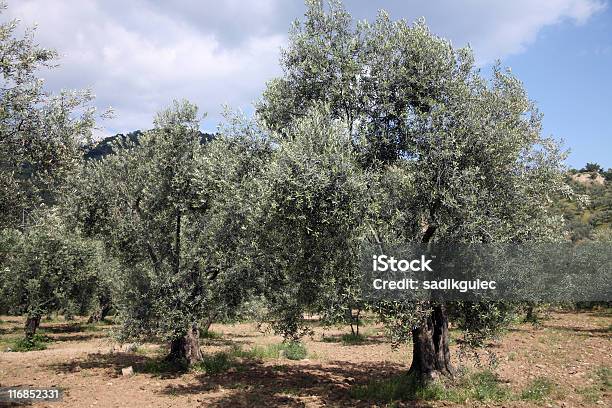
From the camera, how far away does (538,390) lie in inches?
673

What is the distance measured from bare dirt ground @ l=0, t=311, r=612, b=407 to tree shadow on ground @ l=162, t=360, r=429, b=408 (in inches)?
1.6

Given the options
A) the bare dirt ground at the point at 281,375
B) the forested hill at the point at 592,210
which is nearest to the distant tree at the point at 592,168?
the forested hill at the point at 592,210

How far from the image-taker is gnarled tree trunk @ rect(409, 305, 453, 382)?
17516 millimetres

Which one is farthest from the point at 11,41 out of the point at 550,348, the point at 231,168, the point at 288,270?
the point at 550,348

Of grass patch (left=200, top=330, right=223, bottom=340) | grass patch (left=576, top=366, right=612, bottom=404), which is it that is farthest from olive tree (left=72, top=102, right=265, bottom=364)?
grass patch (left=200, top=330, right=223, bottom=340)

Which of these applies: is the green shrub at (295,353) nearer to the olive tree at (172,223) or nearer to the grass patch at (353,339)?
the olive tree at (172,223)

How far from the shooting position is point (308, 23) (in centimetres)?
1789

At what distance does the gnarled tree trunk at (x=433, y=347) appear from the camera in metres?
17.5

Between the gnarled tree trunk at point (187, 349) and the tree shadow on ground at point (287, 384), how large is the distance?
1.59 metres

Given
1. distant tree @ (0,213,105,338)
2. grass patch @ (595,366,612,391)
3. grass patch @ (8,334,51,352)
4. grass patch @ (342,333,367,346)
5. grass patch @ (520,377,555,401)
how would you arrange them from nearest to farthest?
grass patch @ (520,377,555,401) → grass patch @ (595,366,612,391) → grass patch @ (8,334,51,352) → grass patch @ (342,333,367,346) → distant tree @ (0,213,105,338)

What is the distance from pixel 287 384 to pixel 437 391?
6.91 m

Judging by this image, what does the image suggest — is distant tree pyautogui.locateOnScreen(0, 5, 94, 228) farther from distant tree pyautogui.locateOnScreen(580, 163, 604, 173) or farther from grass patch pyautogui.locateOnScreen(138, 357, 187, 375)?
distant tree pyautogui.locateOnScreen(580, 163, 604, 173)

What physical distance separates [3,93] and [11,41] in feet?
6.08

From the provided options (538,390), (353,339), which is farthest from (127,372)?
(353,339)
